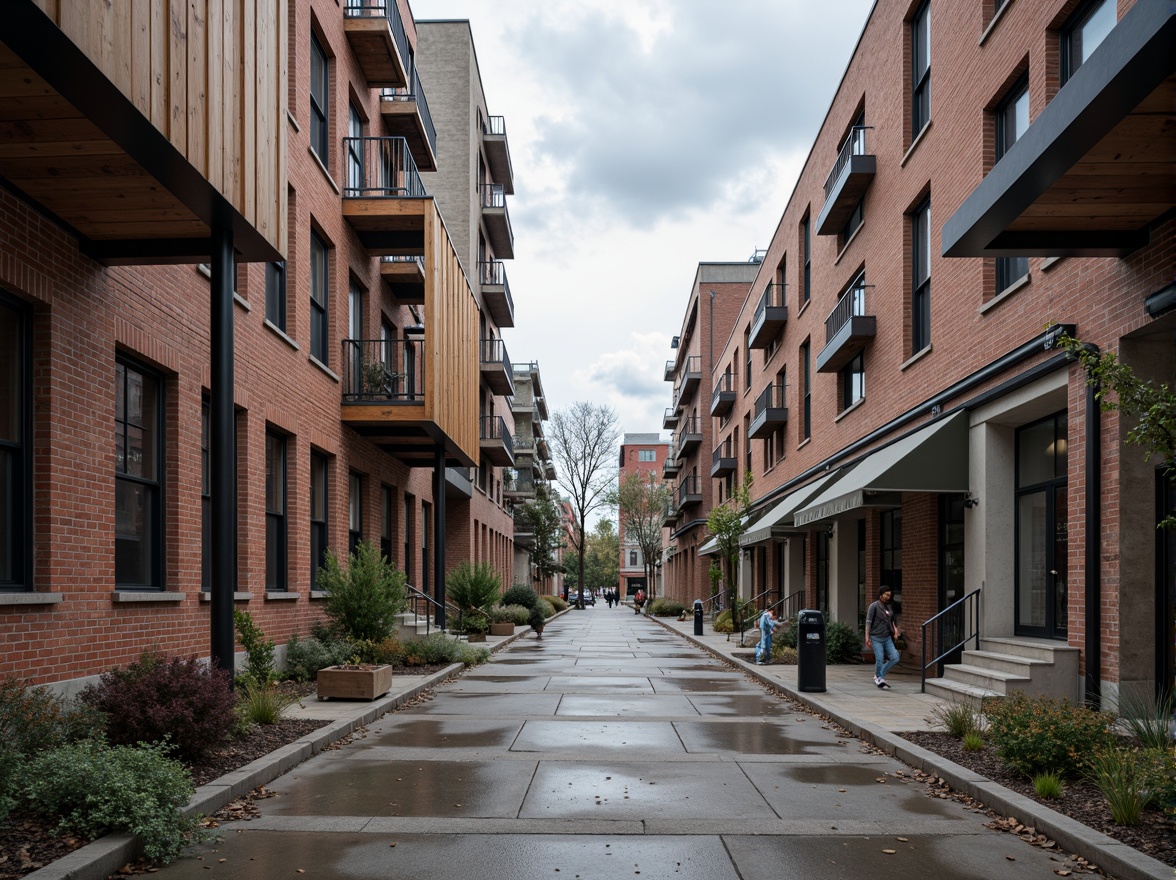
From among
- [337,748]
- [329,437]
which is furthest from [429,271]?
[337,748]

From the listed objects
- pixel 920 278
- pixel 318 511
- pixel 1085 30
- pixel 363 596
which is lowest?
pixel 363 596

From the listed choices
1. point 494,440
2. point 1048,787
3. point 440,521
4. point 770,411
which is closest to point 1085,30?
point 1048,787

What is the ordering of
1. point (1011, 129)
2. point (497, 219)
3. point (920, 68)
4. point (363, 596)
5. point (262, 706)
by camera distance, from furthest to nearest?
point (497, 219) < point (920, 68) < point (363, 596) < point (1011, 129) < point (262, 706)

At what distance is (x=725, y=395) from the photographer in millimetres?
44938

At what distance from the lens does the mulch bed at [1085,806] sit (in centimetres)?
651

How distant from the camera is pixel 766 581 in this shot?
36500 millimetres

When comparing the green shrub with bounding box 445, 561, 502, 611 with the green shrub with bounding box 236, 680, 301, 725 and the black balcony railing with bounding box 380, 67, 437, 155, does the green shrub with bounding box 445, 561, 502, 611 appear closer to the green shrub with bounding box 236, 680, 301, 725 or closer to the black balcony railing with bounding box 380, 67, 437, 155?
the black balcony railing with bounding box 380, 67, 437, 155

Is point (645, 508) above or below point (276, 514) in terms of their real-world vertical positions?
below

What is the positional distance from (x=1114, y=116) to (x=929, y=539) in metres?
10.9

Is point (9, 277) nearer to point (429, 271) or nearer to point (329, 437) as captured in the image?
point (329, 437)

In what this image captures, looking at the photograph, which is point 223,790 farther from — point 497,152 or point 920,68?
point 497,152

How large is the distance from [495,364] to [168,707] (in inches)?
1268

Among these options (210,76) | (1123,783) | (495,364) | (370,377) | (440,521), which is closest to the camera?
(1123,783)

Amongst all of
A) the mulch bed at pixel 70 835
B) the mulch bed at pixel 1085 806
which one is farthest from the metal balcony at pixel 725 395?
the mulch bed at pixel 1085 806
